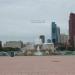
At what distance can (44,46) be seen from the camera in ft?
358
